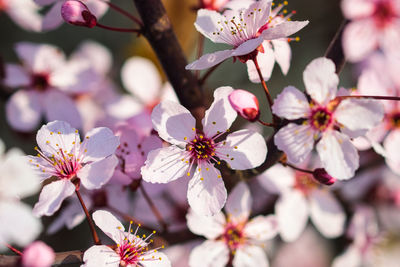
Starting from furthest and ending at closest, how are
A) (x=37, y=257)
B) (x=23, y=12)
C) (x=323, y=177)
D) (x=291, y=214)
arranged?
(x=23, y=12) → (x=291, y=214) → (x=323, y=177) → (x=37, y=257)

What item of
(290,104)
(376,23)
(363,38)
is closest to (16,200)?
(290,104)

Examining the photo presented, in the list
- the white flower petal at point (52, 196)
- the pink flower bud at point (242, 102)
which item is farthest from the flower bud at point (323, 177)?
the white flower petal at point (52, 196)

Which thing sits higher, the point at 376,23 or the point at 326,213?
the point at 376,23

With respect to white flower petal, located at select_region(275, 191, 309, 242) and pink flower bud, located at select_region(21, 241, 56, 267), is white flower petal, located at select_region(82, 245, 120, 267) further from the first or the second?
white flower petal, located at select_region(275, 191, 309, 242)

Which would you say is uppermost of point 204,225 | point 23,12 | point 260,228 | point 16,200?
point 23,12

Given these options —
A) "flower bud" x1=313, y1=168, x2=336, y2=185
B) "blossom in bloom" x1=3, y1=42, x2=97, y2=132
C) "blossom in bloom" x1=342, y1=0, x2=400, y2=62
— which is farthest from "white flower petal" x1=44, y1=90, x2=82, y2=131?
"blossom in bloom" x1=342, y1=0, x2=400, y2=62

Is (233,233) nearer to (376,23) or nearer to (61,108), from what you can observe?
(61,108)
